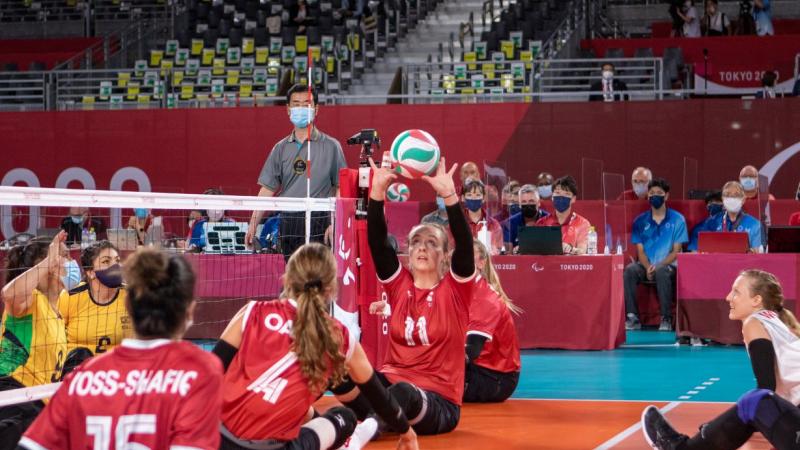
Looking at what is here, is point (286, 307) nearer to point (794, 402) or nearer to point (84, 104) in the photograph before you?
point (794, 402)

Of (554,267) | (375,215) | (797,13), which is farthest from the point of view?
(797,13)

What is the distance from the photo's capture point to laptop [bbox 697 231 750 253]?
13.3 metres

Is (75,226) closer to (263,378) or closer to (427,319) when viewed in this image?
(427,319)

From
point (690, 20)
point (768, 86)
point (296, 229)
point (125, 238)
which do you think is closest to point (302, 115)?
point (296, 229)

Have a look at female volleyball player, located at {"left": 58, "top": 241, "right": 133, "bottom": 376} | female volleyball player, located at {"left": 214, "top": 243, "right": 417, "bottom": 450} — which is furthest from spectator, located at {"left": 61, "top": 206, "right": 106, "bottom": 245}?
female volleyball player, located at {"left": 214, "top": 243, "right": 417, "bottom": 450}

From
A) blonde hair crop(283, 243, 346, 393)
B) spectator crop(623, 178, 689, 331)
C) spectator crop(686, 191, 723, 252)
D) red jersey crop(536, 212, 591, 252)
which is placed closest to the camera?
blonde hair crop(283, 243, 346, 393)

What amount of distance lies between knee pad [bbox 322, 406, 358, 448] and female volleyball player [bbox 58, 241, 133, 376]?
1954 millimetres

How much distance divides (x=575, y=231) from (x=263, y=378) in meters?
9.21

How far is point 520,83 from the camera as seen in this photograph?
22203mm

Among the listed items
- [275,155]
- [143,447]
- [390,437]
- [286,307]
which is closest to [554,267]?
[275,155]

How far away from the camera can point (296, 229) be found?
10125 mm

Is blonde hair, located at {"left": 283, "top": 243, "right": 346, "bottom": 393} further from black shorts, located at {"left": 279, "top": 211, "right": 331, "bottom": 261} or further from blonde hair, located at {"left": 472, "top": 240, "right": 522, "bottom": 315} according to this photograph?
black shorts, located at {"left": 279, "top": 211, "right": 331, "bottom": 261}

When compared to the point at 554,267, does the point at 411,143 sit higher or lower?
higher

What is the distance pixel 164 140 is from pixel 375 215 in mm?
15011
